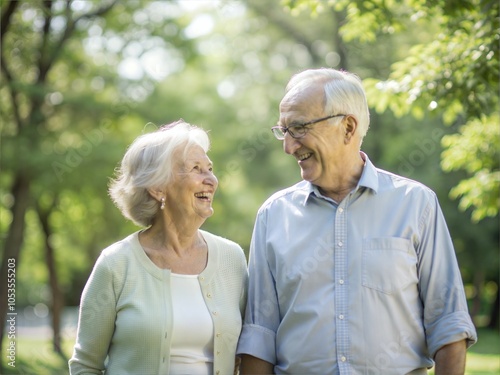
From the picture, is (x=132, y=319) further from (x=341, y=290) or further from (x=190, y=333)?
(x=341, y=290)

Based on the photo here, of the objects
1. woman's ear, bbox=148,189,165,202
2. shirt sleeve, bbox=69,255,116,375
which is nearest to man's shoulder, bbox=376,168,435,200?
woman's ear, bbox=148,189,165,202

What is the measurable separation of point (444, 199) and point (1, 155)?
13.5m

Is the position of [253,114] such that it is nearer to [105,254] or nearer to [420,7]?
[420,7]

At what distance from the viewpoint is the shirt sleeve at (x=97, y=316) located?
3.63m

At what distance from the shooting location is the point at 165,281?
3.68 meters

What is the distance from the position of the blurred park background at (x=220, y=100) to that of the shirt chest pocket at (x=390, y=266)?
1636 millimetres

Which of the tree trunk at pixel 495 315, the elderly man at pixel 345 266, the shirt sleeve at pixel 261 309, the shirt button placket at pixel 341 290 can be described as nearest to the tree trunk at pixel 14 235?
the shirt sleeve at pixel 261 309

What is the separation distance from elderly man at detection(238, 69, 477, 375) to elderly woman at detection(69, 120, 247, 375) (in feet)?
0.63

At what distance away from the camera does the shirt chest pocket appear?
3.39 metres

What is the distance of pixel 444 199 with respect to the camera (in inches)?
898

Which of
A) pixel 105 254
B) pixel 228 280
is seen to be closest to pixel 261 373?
pixel 228 280

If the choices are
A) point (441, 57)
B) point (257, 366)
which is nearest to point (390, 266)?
point (257, 366)

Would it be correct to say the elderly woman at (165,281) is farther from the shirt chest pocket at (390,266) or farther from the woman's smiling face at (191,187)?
the shirt chest pocket at (390,266)

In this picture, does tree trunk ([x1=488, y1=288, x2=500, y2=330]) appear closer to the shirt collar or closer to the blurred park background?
the blurred park background
